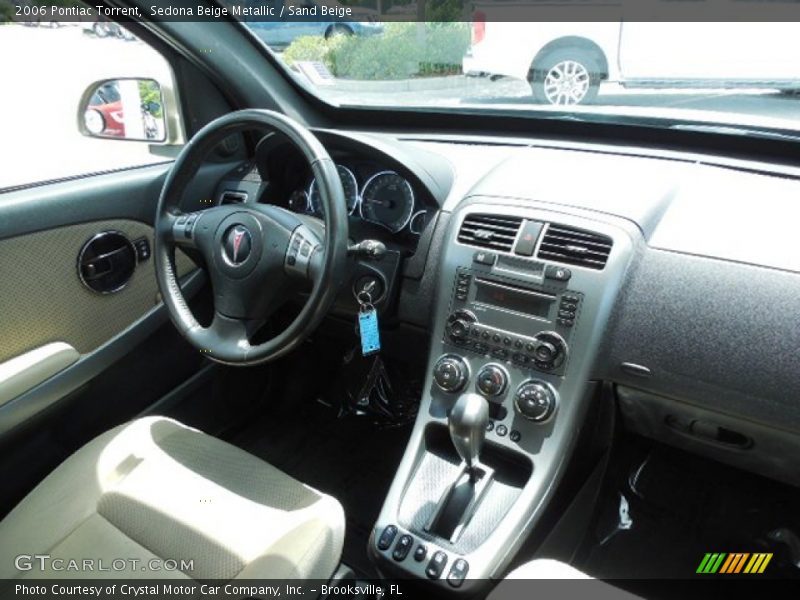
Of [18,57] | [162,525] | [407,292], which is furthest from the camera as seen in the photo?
[18,57]

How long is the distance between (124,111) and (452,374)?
1.48 m

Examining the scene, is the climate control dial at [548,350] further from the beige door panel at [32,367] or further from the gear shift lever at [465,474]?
the beige door panel at [32,367]

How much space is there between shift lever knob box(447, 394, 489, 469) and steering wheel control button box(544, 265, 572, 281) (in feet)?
1.09

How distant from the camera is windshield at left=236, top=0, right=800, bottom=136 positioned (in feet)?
6.31

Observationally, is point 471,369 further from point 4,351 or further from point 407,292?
point 4,351

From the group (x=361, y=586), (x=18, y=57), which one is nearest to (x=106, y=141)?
(x=18, y=57)

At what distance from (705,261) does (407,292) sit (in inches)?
31.0

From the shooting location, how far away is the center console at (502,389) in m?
1.55

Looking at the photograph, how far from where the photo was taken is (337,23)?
7.63 feet

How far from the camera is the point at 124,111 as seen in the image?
236cm

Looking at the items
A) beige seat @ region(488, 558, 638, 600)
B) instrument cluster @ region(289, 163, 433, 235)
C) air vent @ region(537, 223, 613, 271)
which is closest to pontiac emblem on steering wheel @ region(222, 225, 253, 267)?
instrument cluster @ region(289, 163, 433, 235)

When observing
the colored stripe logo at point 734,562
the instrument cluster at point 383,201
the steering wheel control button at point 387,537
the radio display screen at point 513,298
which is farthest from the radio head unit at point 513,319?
the colored stripe logo at point 734,562

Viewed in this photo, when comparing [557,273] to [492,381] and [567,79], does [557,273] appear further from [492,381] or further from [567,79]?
[567,79]

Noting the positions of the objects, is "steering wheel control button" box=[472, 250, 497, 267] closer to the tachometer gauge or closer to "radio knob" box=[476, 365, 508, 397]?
"radio knob" box=[476, 365, 508, 397]
